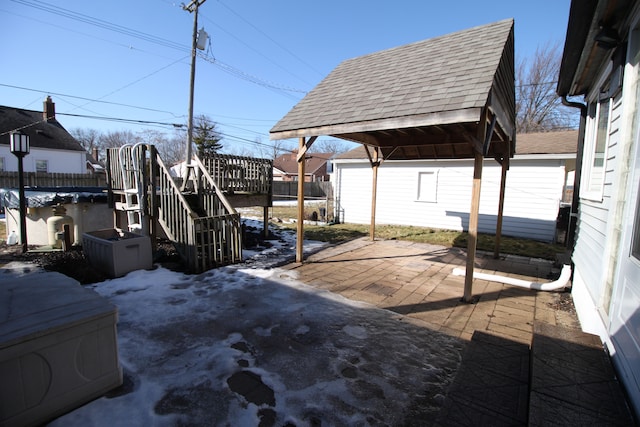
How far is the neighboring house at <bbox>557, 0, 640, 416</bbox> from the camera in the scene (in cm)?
214

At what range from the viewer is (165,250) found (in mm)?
6438

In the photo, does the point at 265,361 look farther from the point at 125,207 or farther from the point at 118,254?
the point at 125,207

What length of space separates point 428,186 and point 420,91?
7.02m

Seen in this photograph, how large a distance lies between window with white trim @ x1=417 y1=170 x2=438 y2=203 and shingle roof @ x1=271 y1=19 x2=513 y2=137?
5505mm

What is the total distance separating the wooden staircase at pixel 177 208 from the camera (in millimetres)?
5426

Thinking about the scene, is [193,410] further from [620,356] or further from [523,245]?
[523,245]

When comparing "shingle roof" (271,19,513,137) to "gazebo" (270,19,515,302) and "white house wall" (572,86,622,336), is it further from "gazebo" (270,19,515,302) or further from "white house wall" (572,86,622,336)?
"white house wall" (572,86,622,336)

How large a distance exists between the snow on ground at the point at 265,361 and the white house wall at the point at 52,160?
2282cm

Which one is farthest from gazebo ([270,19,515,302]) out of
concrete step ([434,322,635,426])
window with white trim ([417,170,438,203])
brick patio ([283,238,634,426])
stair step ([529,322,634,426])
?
window with white trim ([417,170,438,203])

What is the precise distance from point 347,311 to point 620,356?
2.51 m

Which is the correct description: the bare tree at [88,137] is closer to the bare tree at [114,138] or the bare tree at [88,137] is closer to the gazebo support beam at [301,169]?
the bare tree at [114,138]

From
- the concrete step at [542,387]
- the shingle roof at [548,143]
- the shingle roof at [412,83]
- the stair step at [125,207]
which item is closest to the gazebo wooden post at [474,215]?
the shingle roof at [412,83]

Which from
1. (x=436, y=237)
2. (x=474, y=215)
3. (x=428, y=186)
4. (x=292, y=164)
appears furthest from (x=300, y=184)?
(x=292, y=164)

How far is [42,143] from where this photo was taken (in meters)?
20.9
